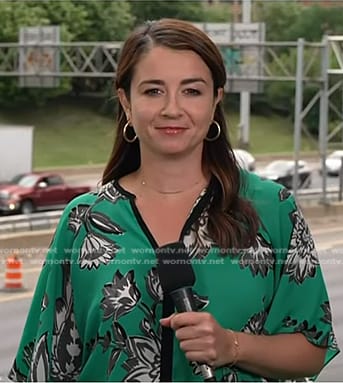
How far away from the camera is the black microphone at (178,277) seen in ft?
2.48

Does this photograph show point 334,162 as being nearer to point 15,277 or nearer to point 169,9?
point 169,9

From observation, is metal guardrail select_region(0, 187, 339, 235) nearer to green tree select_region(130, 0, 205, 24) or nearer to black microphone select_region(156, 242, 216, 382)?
green tree select_region(130, 0, 205, 24)

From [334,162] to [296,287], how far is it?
15.8 ft

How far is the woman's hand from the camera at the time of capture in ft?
2.44

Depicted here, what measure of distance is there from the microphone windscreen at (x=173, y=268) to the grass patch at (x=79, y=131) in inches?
109

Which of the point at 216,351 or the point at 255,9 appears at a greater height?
the point at 216,351

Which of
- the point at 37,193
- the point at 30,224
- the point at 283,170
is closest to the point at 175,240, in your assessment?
the point at 30,224

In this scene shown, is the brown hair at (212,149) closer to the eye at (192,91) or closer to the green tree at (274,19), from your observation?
the eye at (192,91)

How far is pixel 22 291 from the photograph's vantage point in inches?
124

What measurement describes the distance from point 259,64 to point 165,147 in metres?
5.99

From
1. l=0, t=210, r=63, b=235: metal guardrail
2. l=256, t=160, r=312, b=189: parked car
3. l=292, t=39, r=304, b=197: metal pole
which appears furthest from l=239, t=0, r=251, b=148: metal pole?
l=0, t=210, r=63, b=235: metal guardrail

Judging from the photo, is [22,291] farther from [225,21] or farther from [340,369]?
[225,21]

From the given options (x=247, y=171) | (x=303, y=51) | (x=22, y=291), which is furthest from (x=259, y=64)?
(x=247, y=171)

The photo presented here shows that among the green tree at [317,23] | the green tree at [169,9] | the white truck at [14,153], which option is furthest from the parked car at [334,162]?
the white truck at [14,153]
